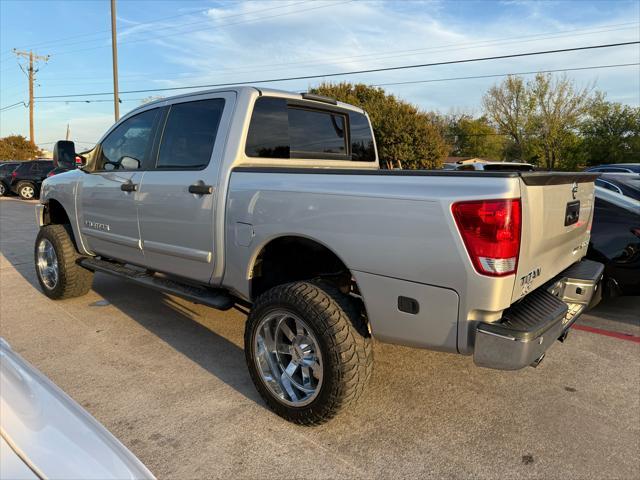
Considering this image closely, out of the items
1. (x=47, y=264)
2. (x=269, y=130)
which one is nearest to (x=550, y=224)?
(x=269, y=130)

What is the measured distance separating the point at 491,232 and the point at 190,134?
2477mm

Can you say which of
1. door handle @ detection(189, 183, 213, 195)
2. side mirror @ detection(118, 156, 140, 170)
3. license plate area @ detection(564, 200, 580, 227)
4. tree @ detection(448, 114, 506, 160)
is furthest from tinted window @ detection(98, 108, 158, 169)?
tree @ detection(448, 114, 506, 160)

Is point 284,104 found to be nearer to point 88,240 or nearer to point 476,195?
point 476,195

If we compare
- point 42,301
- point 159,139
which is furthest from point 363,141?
point 42,301

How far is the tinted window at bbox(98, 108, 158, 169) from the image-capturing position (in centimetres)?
407

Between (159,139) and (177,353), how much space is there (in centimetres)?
178

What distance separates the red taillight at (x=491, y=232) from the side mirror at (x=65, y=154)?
4.32 metres

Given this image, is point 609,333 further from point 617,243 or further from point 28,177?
point 28,177

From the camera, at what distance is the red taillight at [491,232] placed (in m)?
2.12

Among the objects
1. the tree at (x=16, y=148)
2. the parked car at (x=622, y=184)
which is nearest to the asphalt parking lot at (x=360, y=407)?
the parked car at (x=622, y=184)

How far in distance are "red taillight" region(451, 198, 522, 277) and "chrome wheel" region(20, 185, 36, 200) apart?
79.6 ft

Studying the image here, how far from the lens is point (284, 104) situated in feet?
11.9

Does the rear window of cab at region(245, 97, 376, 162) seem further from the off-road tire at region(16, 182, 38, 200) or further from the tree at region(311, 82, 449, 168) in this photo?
the tree at region(311, 82, 449, 168)

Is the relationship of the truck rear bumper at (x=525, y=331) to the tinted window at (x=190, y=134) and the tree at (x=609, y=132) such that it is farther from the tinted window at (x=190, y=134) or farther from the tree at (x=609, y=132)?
the tree at (x=609, y=132)
